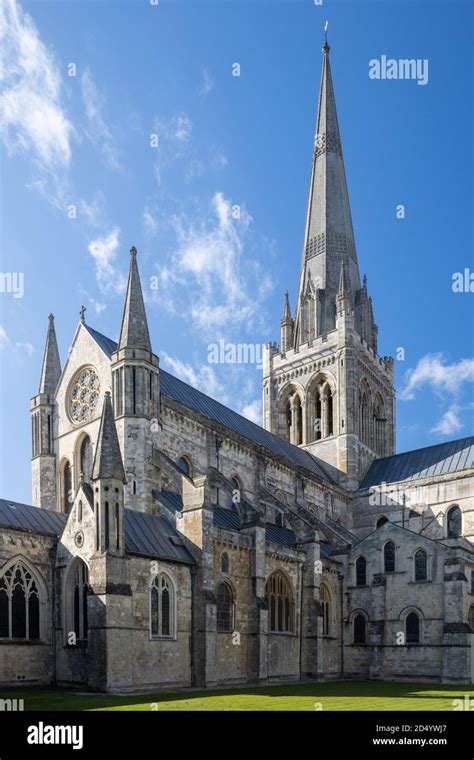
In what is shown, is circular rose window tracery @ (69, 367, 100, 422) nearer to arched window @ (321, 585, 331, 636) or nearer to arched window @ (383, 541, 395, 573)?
arched window @ (321, 585, 331, 636)

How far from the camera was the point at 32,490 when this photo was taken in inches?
1367

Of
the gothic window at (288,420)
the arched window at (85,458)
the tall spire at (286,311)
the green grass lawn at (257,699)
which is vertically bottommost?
the green grass lawn at (257,699)

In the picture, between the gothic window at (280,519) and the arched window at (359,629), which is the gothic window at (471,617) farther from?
the gothic window at (280,519)

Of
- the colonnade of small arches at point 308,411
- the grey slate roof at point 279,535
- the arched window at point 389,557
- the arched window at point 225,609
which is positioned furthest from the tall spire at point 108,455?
the colonnade of small arches at point 308,411

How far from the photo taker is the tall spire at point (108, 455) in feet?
81.5

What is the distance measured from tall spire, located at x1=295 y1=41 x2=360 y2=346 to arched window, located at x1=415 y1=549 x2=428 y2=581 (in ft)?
76.8

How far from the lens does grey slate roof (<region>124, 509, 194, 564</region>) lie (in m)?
25.8

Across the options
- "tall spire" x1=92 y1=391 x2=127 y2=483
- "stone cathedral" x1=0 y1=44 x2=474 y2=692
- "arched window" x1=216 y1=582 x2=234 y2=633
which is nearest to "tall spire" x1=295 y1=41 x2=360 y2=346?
"stone cathedral" x1=0 y1=44 x2=474 y2=692

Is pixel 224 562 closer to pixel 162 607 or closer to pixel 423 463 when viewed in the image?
pixel 162 607

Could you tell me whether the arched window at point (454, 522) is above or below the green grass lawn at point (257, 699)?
above

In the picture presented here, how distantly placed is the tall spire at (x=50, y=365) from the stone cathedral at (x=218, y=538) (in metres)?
0.07

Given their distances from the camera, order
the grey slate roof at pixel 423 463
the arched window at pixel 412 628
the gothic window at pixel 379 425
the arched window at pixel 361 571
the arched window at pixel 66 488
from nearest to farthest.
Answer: the arched window at pixel 66 488
the arched window at pixel 412 628
the arched window at pixel 361 571
the grey slate roof at pixel 423 463
the gothic window at pixel 379 425
